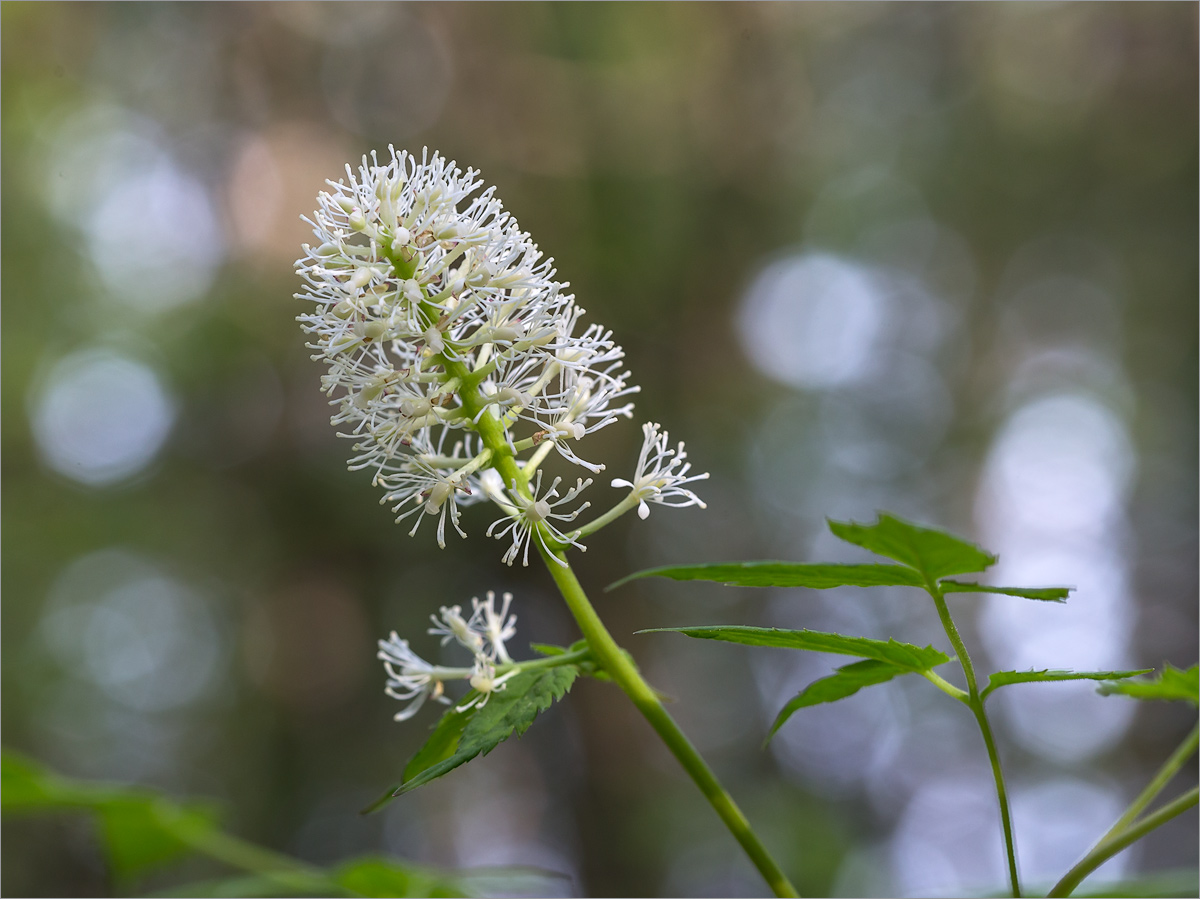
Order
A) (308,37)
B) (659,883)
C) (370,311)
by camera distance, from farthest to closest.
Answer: (308,37)
(659,883)
(370,311)

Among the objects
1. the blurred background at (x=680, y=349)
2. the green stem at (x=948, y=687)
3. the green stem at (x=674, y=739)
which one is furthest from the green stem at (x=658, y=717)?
the blurred background at (x=680, y=349)

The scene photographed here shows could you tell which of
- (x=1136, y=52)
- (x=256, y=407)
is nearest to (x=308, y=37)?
(x=256, y=407)

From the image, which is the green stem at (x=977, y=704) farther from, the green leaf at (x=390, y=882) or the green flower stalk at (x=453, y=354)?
the green leaf at (x=390, y=882)

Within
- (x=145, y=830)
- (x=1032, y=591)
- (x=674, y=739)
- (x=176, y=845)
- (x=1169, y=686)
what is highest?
(x=1032, y=591)

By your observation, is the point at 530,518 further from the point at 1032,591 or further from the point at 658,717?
the point at 1032,591

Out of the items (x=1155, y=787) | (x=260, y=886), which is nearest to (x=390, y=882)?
(x=260, y=886)

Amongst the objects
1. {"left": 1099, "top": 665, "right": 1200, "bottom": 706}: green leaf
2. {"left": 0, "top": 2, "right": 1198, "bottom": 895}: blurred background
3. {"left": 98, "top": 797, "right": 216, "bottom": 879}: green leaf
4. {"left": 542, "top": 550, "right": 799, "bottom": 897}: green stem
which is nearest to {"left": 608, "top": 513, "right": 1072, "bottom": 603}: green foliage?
{"left": 1099, "top": 665, "right": 1200, "bottom": 706}: green leaf

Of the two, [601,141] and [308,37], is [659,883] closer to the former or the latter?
[601,141]
